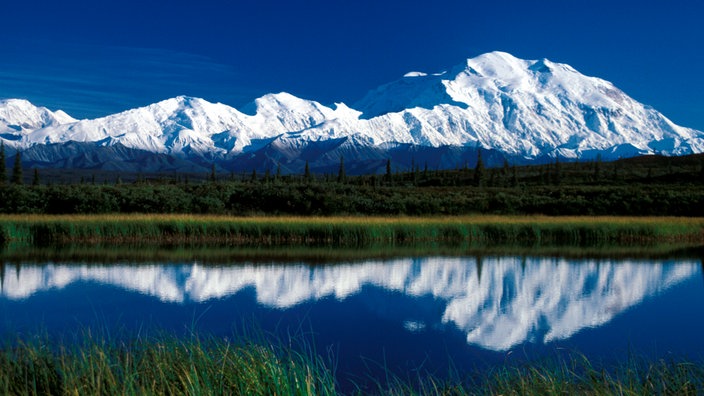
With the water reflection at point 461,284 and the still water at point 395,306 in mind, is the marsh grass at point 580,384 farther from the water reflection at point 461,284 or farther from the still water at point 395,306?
the water reflection at point 461,284

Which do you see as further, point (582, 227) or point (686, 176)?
point (686, 176)

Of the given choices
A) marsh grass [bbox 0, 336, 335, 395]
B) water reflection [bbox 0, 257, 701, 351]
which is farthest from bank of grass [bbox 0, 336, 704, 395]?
water reflection [bbox 0, 257, 701, 351]

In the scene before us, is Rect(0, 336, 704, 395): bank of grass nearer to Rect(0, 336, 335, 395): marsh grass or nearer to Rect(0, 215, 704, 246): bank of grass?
Rect(0, 336, 335, 395): marsh grass

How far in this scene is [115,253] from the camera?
95.2 ft

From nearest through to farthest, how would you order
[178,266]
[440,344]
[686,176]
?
1. [440,344]
2. [178,266]
3. [686,176]

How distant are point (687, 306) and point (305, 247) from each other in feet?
58.1

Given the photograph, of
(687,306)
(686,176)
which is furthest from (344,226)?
(686,176)

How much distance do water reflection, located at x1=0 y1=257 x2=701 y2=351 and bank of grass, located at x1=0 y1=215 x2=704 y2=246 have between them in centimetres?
793

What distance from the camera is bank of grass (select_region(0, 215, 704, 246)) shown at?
1323 inches

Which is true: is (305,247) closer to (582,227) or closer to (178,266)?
(178,266)

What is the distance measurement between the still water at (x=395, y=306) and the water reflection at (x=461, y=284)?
5 cm

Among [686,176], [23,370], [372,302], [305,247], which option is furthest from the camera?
[686,176]

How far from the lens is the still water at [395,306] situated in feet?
45.1

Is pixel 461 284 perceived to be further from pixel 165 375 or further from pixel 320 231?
pixel 165 375
